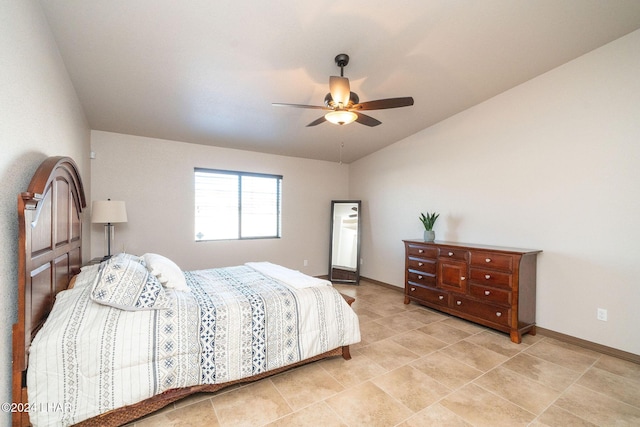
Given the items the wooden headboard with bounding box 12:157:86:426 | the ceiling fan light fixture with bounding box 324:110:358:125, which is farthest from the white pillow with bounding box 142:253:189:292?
the ceiling fan light fixture with bounding box 324:110:358:125

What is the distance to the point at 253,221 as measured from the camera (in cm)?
493

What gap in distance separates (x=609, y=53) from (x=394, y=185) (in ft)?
9.60

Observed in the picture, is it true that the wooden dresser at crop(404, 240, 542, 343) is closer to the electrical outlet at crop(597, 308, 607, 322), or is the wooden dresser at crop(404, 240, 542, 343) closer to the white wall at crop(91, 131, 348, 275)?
the electrical outlet at crop(597, 308, 607, 322)

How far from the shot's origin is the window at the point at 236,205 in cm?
445

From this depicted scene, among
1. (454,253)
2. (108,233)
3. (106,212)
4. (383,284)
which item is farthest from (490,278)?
(108,233)

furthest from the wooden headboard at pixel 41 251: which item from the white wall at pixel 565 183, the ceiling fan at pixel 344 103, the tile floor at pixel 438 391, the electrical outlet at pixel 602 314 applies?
the electrical outlet at pixel 602 314

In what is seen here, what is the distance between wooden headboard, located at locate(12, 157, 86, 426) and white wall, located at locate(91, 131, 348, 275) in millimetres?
1530

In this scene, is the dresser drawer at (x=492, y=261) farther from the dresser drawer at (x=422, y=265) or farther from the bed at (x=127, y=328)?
the bed at (x=127, y=328)

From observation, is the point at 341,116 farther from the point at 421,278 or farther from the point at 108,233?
the point at 108,233

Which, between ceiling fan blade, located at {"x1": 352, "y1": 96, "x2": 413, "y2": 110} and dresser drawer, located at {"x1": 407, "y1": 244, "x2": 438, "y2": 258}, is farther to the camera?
dresser drawer, located at {"x1": 407, "y1": 244, "x2": 438, "y2": 258}

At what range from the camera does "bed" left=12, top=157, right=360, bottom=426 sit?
149 centimetres

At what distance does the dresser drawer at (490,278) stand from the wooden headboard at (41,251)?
3906mm

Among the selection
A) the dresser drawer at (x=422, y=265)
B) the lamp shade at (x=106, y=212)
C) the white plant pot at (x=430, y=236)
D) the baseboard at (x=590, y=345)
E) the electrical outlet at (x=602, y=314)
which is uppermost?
the lamp shade at (x=106, y=212)

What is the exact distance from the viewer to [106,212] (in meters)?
3.25
